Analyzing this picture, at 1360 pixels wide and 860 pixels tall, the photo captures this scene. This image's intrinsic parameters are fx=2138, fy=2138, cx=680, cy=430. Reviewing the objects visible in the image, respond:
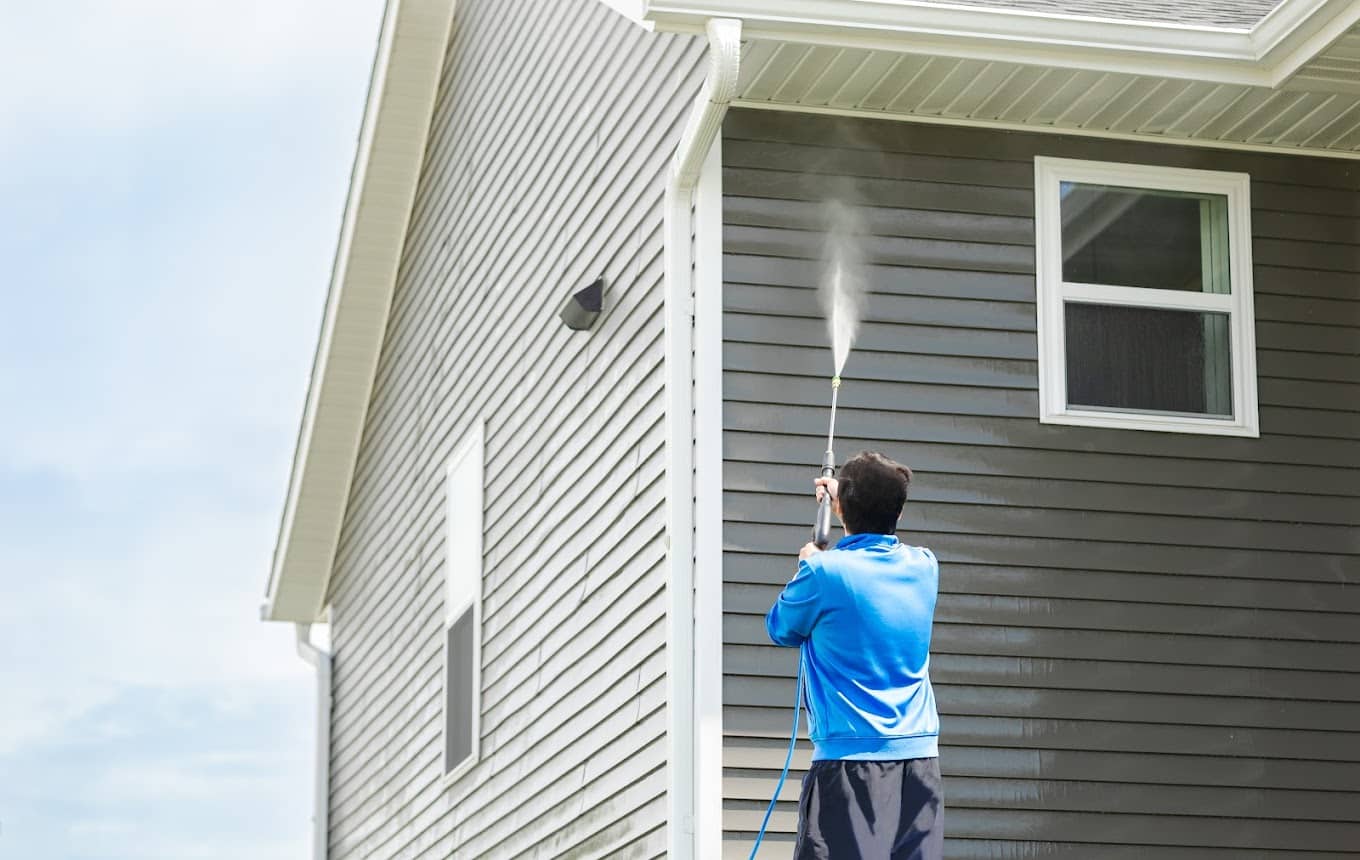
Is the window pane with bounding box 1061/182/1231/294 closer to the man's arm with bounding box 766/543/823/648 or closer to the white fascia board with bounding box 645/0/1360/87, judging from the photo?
the white fascia board with bounding box 645/0/1360/87

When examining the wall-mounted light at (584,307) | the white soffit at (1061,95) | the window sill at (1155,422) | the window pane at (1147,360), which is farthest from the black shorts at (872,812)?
the wall-mounted light at (584,307)

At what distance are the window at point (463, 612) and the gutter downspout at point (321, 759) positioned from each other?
390 cm

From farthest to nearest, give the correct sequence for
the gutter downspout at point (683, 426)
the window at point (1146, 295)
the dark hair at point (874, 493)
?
the window at point (1146, 295)
the gutter downspout at point (683, 426)
the dark hair at point (874, 493)

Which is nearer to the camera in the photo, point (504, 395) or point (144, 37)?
point (504, 395)

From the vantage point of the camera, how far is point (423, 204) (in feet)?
46.1

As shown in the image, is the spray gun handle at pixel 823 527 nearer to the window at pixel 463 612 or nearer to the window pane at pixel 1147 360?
the window pane at pixel 1147 360

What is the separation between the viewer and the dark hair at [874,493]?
245 inches

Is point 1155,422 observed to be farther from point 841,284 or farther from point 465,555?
point 465,555

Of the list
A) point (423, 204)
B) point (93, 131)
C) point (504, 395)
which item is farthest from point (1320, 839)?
point (93, 131)

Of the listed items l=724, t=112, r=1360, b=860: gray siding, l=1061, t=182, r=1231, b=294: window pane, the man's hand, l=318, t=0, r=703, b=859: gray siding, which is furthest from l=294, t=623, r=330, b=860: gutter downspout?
the man's hand

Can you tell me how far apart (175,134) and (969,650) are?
157ft

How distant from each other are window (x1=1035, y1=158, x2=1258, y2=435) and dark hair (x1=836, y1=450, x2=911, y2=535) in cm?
244

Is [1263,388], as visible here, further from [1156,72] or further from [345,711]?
[345,711]

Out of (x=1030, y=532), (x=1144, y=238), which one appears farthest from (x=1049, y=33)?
(x=1030, y=532)
